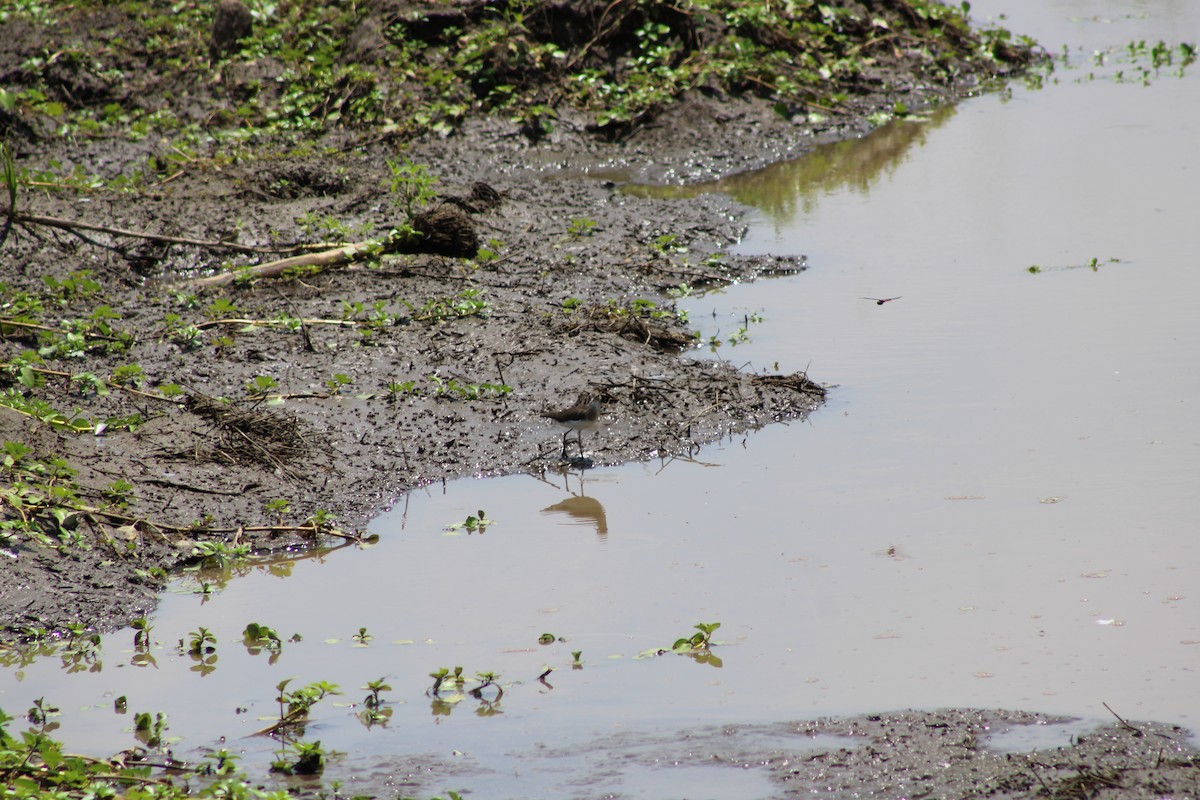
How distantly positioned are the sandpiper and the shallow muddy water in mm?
156

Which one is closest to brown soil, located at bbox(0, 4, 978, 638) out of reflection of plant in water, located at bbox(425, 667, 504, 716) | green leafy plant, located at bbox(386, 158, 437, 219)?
green leafy plant, located at bbox(386, 158, 437, 219)

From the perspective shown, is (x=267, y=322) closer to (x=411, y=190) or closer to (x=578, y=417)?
(x=578, y=417)

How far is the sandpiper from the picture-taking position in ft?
21.7

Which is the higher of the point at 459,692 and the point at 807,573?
the point at 807,573

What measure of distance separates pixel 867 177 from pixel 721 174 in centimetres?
145

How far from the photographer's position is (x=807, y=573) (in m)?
5.45

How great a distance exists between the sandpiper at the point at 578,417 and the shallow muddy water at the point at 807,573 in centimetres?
16

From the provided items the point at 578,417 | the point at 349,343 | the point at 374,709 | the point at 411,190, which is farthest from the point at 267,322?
the point at 374,709

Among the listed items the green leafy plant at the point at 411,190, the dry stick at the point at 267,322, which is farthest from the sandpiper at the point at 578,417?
the green leafy plant at the point at 411,190

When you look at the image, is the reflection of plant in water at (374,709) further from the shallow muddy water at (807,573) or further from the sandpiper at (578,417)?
the sandpiper at (578,417)

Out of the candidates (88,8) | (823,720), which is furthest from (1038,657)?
(88,8)

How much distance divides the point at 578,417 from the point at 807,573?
1740mm

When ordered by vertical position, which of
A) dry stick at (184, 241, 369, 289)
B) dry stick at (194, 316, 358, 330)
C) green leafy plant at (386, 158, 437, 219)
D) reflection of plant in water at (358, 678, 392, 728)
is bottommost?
reflection of plant in water at (358, 678, 392, 728)

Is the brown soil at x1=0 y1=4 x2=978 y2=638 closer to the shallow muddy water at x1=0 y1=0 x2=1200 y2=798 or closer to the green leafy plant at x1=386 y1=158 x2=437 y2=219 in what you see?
the green leafy plant at x1=386 y1=158 x2=437 y2=219
